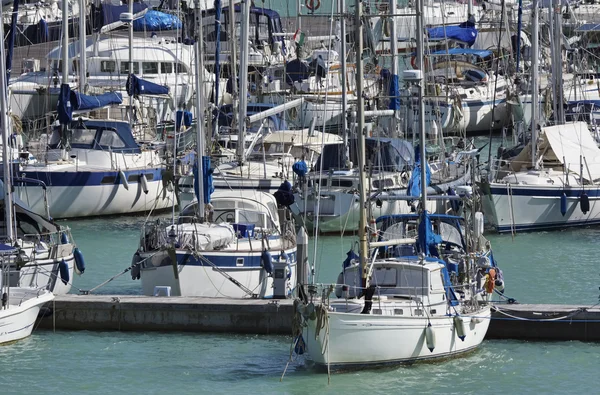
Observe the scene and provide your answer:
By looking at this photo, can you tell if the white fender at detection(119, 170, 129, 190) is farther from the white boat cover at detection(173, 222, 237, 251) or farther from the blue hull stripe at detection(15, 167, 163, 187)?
the white boat cover at detection(173, 222, 237, 251)

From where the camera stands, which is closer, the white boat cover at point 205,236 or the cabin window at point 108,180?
the white boat cover at point 205,236

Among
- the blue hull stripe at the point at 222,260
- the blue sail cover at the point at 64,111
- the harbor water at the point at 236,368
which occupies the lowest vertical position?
the harbor water at the point at 236,368

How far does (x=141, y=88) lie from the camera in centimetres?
4909

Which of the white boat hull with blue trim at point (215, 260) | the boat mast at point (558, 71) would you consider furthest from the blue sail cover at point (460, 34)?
the white boat hull with blue trim at point (215, 260)

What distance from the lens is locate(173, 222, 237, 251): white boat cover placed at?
30344 mm

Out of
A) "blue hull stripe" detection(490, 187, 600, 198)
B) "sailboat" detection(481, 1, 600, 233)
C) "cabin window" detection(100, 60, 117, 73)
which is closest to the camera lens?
"blue hull stripe" detection(490, 187, 600, 198)

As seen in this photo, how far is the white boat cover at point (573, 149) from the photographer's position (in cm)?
4231

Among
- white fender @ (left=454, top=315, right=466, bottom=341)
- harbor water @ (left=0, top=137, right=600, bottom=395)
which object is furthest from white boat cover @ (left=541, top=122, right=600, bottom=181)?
white fender @ (left=454, top=315, right=466, bottom=341)

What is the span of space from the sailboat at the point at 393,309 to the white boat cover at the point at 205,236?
3385 millimetres

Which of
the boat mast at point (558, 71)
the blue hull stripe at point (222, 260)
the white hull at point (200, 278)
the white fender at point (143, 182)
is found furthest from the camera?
the boat mast at point (558, 71)

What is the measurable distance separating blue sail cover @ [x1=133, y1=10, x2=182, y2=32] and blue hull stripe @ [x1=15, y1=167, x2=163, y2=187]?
2092cm

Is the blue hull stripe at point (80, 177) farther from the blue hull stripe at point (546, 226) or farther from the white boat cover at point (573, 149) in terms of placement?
the white boat cover at point (573, 149)

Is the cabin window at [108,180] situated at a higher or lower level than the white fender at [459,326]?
higher

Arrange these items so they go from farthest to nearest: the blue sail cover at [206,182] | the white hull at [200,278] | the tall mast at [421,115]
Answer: the blue sail cover at [206,182], the white hull at [200,278], the tall mast at [421,115]
